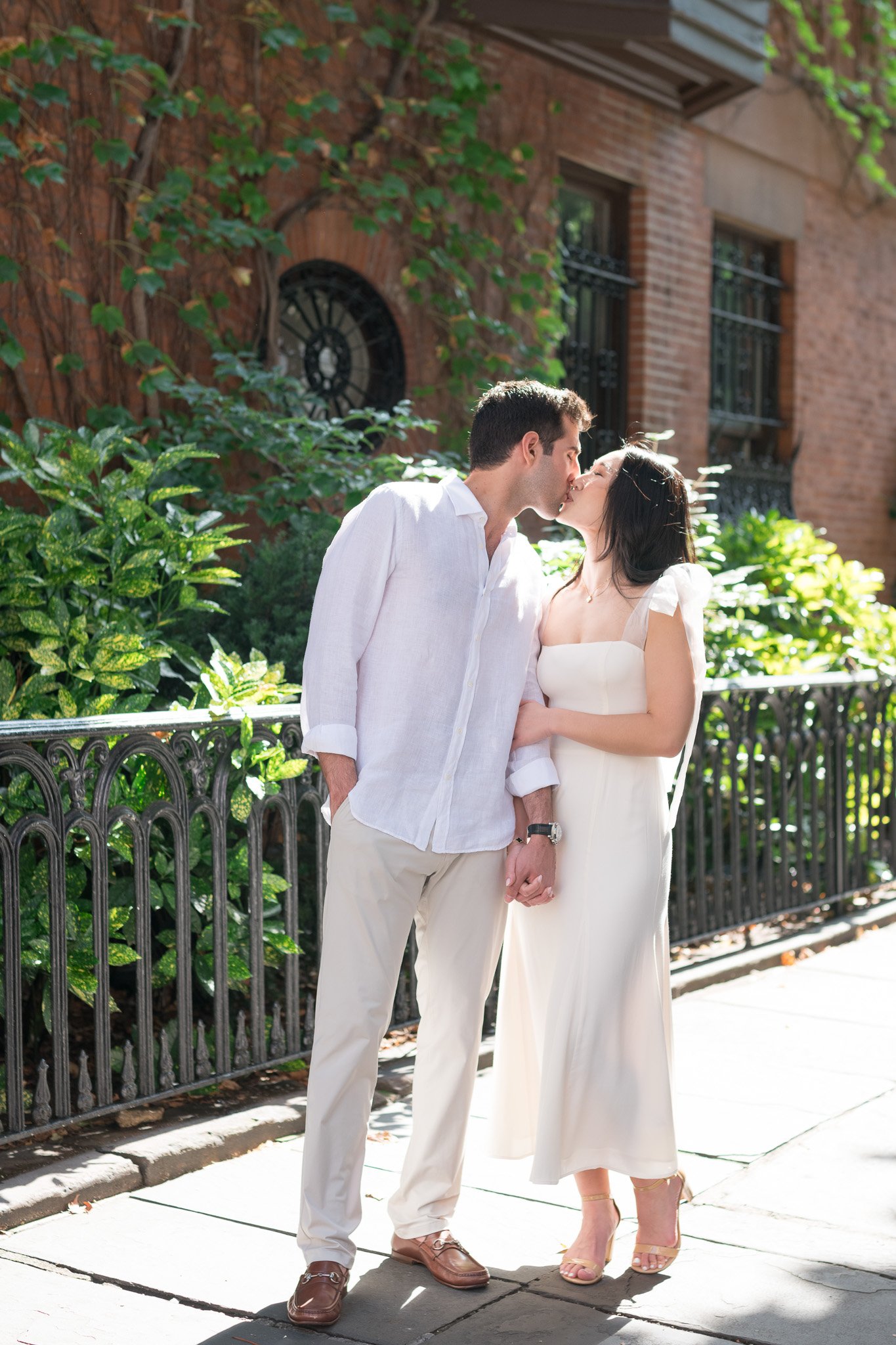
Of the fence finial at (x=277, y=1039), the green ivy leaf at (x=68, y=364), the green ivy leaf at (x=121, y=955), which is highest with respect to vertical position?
the green ivy leaf at (x=68, y=364)

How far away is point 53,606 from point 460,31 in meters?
5.47

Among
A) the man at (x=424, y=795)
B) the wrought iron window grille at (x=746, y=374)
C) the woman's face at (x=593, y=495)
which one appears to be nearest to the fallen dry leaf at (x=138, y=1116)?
the man at (x=424, y=795)

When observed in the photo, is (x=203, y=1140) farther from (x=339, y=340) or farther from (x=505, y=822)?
(x=339, y=340)

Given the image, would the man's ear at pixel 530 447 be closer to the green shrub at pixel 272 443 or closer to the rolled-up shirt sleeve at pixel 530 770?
the rolled-up shirt sleeve at pixel 530 770

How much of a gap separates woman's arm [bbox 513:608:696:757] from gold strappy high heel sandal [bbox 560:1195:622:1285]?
39.6 inches

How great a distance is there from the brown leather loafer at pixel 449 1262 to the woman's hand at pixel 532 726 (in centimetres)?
110

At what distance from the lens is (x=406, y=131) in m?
8.56

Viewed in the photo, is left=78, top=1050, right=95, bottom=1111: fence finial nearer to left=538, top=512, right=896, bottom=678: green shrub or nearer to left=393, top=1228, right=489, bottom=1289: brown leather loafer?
left=393, top=1228, right=489, bottom=1289: brown leather loafer

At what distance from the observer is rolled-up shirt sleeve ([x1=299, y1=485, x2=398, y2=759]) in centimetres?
322

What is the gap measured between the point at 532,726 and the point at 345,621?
1.70 ft

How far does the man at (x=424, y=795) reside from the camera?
3.22 metres

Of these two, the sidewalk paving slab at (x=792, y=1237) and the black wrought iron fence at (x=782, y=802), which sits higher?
the black wrought iron fence at (x=782, y=802)

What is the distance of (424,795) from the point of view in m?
3.26

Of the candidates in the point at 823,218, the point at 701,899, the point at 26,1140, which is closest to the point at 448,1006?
the point at 26,1140
